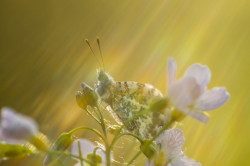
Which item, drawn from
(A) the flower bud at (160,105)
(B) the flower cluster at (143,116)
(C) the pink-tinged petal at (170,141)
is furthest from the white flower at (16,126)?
(C) the pink-tinged petal at (170,141)

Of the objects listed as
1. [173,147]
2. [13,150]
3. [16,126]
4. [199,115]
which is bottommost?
[13,150]

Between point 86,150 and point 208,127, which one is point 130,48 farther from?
point 86,150

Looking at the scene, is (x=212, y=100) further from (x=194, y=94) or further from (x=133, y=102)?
(x=133, y=102)

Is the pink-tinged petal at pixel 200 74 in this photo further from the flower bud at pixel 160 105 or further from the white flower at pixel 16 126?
the white flower at pixel 16 126

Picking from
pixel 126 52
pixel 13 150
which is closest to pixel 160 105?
pixel 13 150

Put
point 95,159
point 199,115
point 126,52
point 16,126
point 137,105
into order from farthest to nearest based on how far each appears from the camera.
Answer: point 126,52, point 137,105, point 95,159, point 199,115, point 16,126

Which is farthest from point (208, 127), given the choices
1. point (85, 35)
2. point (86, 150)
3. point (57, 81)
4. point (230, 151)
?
point (86, 150)

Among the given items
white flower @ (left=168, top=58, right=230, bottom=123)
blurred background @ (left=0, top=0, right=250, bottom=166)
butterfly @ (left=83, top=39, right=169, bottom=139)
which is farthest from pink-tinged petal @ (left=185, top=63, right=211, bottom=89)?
blurred background @ (left=0, top=0, right=250, bottom=166)
